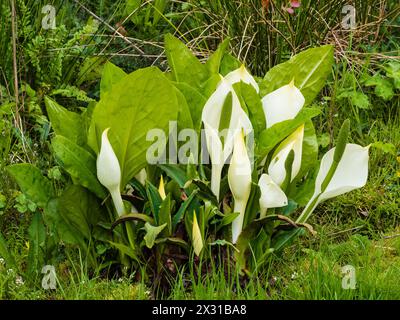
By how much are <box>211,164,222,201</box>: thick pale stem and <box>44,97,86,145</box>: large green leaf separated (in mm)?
525

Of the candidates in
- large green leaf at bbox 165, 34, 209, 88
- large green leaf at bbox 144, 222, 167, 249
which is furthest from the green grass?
large green leaf at bbox 165, 34, 209, 88

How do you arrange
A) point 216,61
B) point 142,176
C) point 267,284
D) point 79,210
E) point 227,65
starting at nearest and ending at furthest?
point 267,284, point 79,210, point 142,176, point 216,61, point 227,65

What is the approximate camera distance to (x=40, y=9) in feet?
14.8

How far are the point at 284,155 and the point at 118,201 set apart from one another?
2.05ft

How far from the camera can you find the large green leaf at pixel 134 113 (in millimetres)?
2979

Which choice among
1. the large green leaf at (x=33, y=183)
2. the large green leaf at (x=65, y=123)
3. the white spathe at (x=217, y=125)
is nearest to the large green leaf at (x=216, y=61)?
the white spathe at (x=217, y=125)

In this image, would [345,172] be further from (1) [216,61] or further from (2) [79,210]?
(2) [79,210]

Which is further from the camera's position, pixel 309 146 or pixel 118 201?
pixel 309 146

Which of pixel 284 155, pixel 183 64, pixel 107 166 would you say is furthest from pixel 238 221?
pixel 183 64

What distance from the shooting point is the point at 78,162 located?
10.1 feet

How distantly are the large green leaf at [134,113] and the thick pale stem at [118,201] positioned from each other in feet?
0.26

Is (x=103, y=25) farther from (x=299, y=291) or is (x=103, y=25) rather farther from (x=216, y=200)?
(x=299, y=291)

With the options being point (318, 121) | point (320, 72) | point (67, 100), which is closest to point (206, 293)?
point (320, 72)

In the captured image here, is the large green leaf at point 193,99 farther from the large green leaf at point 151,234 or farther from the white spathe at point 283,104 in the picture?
the large green leaf at point 151,234
